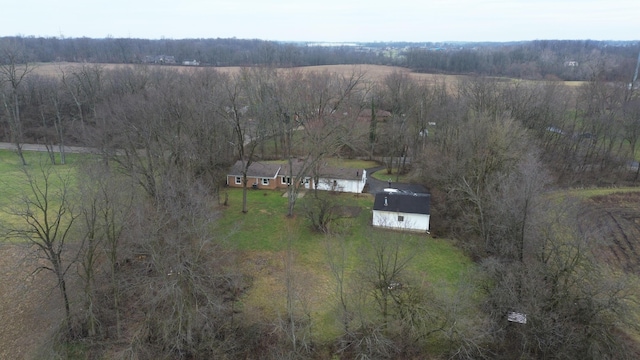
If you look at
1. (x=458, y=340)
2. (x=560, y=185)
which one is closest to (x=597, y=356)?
(x=458, y=340)

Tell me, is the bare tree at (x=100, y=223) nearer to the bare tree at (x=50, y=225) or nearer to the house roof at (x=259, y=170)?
the bare tree at (x=50, y=225)

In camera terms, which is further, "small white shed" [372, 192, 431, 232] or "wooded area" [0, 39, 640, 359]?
"small white shed" [372, 192, 431, 232]

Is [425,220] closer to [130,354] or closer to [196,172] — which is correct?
[196,172]

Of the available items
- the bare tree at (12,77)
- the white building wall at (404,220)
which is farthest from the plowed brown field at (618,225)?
the bare tree at (12,77)

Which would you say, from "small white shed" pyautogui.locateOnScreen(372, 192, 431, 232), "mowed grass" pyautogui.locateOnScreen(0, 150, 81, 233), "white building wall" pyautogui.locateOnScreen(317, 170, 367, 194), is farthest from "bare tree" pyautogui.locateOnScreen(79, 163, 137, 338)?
"white building wall" pyautogui.locateOnScreen(317, 170, 367, 194)

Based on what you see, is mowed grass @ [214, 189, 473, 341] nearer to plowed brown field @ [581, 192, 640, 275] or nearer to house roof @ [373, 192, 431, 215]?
house roof @ [373, 192, 431, 215]

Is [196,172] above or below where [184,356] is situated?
above

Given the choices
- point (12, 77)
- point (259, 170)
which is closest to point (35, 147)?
point (12, 77)

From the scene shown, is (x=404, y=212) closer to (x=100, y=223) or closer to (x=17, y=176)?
(x=100, y=223)
